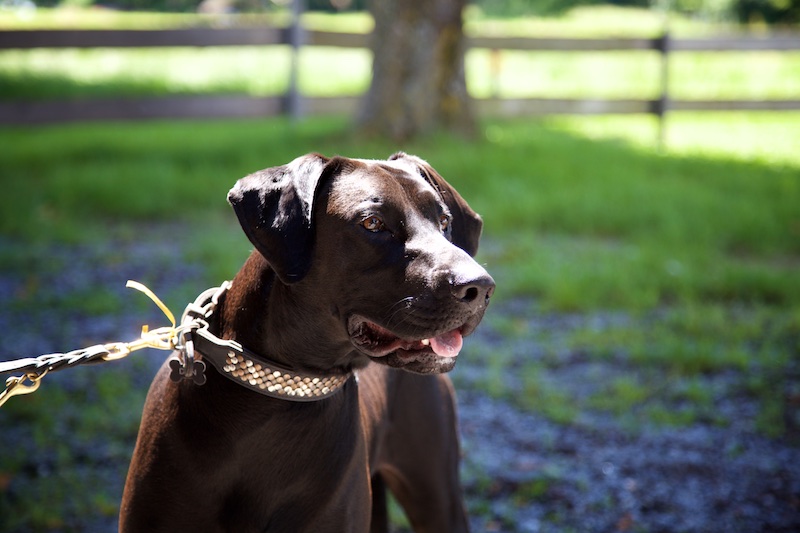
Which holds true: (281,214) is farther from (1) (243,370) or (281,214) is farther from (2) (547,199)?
(2) (547,199)

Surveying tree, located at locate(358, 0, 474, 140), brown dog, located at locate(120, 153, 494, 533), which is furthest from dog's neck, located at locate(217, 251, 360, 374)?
tree, located at locate(358, 0, 474, 140)

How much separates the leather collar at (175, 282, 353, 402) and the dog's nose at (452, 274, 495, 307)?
0.44m

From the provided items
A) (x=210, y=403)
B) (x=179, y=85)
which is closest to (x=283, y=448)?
→ (x=210, y=403)

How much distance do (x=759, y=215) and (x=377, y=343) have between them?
6.59 metres

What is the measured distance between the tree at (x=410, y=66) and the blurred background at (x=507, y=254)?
0.02 meters

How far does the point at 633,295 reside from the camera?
6.44 meters

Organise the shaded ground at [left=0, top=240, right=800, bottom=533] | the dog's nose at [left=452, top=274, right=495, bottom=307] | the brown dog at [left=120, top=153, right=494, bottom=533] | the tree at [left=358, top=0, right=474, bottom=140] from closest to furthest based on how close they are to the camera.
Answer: the dog's nose at [left=452, top=274, right=495, bottom=307]
the brown dog at [left=120, top=153, right=494, bottom=533]
the shaded ground at [left=0, top=240, right=800, bottom=533]
the tree at [left=358, top=0, right=474, bottom=140]

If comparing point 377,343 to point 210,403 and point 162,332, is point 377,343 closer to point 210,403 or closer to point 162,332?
point 210,403

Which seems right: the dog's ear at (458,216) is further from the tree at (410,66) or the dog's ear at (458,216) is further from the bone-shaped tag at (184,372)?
the tree at (410,66)

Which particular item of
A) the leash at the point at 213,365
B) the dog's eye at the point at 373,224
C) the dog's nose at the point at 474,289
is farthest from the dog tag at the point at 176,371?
the dog's nose at the point at 474,289

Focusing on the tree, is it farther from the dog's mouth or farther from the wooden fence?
the dog's mouth

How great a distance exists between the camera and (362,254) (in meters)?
2.22

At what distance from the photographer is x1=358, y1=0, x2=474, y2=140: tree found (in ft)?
32.8

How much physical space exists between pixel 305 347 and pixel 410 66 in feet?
26.7
